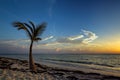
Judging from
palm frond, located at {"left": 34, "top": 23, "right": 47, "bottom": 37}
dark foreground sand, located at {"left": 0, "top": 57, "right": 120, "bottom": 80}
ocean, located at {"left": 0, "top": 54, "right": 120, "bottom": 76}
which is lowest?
ocean, located at {"left": 0, "top": 54, "right": 120, "bottom": 76}

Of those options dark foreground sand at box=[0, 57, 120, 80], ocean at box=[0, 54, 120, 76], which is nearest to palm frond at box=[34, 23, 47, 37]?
dark foreground sand at box=[0, 57, 120, 80]

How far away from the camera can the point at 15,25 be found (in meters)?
10.1

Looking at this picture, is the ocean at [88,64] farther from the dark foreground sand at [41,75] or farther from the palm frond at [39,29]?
the palm frond at [39,29]

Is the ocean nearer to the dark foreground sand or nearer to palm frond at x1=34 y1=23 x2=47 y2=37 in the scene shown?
the dark foreground sand

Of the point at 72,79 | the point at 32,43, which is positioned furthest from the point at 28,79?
the point at 32,43

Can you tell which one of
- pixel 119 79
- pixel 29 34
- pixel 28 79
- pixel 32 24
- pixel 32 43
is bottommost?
pixel 119 79

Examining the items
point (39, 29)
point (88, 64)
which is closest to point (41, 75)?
point (39, 29)

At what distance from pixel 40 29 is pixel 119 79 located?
694cm

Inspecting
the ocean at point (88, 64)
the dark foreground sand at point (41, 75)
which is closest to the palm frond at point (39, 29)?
Result: the dark foreground sand at point (41, 75)

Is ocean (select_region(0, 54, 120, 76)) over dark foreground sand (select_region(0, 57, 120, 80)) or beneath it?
beneath

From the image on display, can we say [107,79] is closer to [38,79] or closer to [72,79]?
[72,79]

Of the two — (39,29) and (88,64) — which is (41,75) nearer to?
(39,29)

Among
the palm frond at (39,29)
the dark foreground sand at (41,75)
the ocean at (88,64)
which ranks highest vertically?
the palm frond at (39,29)

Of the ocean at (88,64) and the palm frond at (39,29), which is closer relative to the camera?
the palm frond at (39,29)
